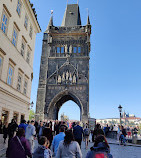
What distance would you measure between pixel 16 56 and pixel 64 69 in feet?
75.0

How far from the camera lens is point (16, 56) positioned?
12852 mm

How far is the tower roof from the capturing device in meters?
40.8

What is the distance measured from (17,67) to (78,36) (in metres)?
27.2

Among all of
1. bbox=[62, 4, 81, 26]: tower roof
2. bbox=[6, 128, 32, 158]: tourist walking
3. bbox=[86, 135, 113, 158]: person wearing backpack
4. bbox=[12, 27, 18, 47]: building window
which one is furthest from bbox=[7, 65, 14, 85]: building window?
bbox=[62, 4, 81, 26]: tower roof

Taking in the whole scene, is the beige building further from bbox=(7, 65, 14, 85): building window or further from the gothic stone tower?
the gothic stone tower

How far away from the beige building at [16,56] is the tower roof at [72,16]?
24.8m

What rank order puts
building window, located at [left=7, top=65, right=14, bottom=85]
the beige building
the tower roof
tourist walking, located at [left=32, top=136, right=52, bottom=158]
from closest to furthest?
tourist walking, located at [left=32, top=136, right=52, bottom=158], the beige building, building window, located at [left=7, top=65, right=14, bottom=85], the tower roof

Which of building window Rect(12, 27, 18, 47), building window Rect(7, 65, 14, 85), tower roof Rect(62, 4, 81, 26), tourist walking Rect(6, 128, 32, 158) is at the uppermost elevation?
tower roof Rect(62, 4, 81, 26)

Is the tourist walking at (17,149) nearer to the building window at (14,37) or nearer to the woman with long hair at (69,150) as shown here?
the woman with long hair at (69,150)

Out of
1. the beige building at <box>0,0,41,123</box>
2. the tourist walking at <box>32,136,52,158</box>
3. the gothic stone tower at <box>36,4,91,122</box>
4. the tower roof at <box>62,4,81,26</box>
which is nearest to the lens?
the tourist walking at <box>32,136,52,158</box>

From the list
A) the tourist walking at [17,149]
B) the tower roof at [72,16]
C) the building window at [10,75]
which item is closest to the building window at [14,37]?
the building window at [10,75]

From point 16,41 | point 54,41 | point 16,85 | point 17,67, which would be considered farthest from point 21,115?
point 54,41

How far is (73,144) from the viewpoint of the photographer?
137 inches

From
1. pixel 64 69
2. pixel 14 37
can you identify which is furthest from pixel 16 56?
pixel 64 69
